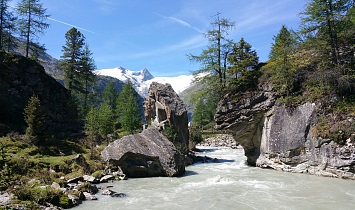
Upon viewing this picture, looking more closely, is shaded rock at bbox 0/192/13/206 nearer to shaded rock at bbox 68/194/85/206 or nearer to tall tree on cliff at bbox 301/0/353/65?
shaded rock at bbox 68/194/85/206

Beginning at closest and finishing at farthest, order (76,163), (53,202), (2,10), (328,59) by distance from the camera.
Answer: (53,202) → (76,163) → (328,59) → (2,10)

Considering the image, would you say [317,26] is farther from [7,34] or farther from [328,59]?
[7,34]

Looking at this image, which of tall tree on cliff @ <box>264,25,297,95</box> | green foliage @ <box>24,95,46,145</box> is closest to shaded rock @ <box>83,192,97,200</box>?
green foliage @ <box>24,95,46,145</box>

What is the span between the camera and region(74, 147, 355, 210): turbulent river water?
14.8m

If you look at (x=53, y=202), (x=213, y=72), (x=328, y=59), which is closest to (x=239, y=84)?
(x=213, y=72)

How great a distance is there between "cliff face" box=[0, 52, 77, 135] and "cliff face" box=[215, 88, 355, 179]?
2143 cm

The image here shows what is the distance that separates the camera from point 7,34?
143 ft

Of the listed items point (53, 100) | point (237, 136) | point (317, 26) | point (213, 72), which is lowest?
point (237, 136)

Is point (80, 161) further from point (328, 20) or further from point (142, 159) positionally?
point (328, 20)

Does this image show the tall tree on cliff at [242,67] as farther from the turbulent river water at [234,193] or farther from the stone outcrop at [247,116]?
the turbulent river water at [234,193]

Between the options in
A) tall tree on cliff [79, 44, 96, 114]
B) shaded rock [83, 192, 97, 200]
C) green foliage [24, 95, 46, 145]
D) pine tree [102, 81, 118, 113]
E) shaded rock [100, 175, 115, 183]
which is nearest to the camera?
shaded rock [83, 192, 97, 200]

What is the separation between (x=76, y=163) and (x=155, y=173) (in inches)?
269

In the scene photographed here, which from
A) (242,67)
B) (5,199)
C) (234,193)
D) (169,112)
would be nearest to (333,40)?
(242,67)

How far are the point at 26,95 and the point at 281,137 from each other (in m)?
30.3
